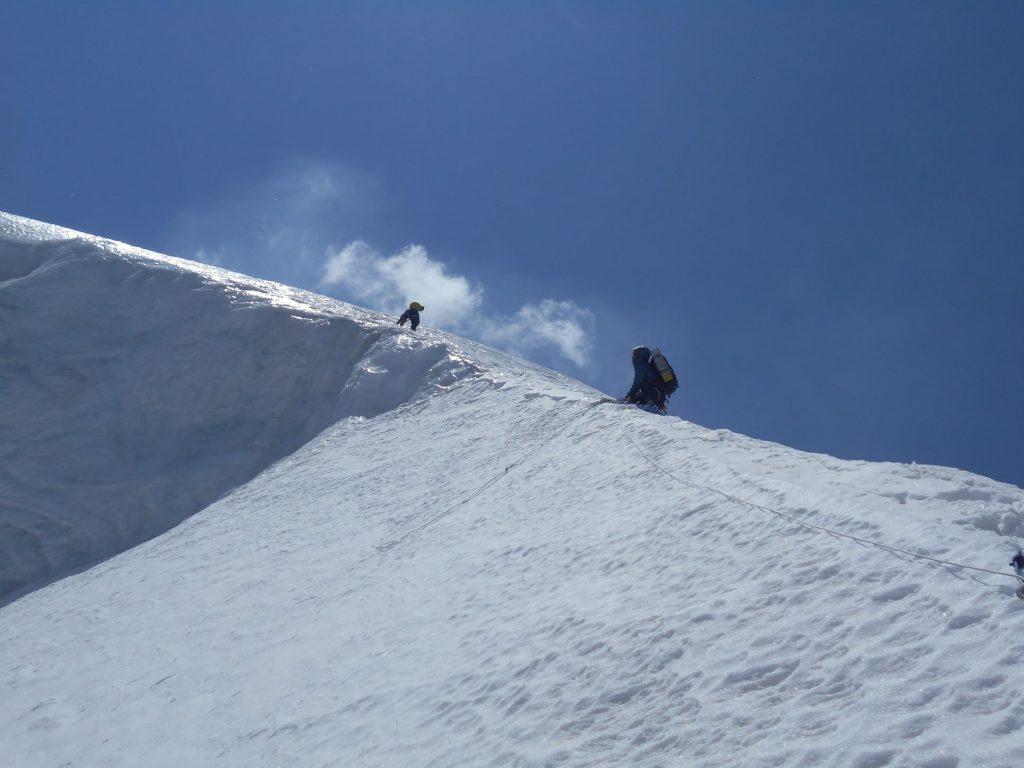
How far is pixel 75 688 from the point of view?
1385 centimetres

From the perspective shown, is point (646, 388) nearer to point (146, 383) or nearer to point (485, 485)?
point (485, 485)

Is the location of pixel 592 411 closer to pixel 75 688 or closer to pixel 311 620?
pixel 311 620

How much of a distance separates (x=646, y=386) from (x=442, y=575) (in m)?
8.44

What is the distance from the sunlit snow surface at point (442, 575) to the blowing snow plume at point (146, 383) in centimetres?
9

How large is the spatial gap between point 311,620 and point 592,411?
27.5 feet

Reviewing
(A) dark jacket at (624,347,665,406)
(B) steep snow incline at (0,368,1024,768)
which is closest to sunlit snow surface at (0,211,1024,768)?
(B) steep snow incline at (0,368,1024,768)

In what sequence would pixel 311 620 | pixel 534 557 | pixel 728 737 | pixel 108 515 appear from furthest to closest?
pixel 108 515 → pixel 311 620 → pixel 534 557 → pixel 728 737

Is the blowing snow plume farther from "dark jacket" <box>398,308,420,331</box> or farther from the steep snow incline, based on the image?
the steep snow incline

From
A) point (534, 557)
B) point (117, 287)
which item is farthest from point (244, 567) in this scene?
point (117, 287)

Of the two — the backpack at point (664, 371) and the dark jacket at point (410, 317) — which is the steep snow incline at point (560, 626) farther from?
the dark jacket at point (410, 317)

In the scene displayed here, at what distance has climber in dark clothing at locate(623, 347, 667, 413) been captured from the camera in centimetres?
2048

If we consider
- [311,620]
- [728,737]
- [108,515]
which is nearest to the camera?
[728,737]

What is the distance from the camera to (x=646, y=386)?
20.6m

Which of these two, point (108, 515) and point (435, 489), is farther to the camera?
point (108, 515)
